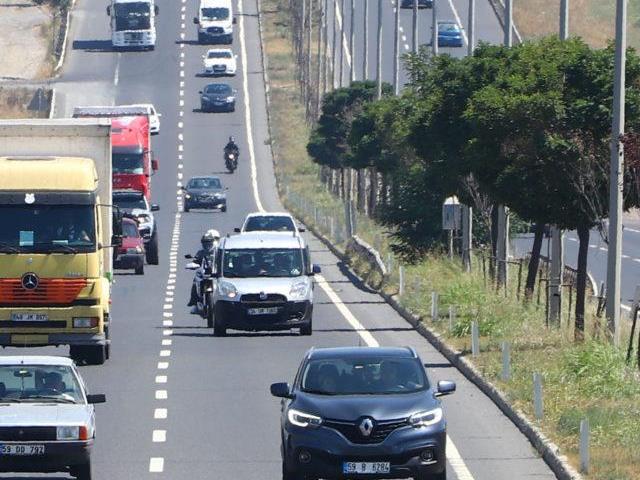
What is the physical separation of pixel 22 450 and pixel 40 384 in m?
1.44

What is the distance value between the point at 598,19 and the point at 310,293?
101 metres

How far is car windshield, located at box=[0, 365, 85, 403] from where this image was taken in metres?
22.2

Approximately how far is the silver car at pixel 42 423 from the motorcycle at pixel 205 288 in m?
17.7

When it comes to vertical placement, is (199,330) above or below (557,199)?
below

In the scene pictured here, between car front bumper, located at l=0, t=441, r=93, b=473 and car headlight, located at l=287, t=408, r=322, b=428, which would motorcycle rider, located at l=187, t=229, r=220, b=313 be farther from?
car headlight, located at l=287, t=408, r=322, b=428

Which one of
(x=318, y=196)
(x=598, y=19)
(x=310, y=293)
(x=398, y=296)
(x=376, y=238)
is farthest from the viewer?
(x=598, y=19)

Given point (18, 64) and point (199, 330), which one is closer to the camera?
point (199, 330)

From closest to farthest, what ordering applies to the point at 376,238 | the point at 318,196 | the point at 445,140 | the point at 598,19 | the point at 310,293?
the point at 310,293, the point at 445,140, the point at 376,238, the point at 318,196, the point at 598,19

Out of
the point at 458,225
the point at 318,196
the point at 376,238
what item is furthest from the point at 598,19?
the point at 458,225

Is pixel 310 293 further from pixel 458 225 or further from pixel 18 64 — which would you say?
pixel 18 64

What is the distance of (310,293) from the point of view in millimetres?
39219

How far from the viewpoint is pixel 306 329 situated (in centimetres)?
3919

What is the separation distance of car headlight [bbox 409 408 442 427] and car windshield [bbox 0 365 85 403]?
12.3ft

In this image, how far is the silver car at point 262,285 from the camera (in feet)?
127
